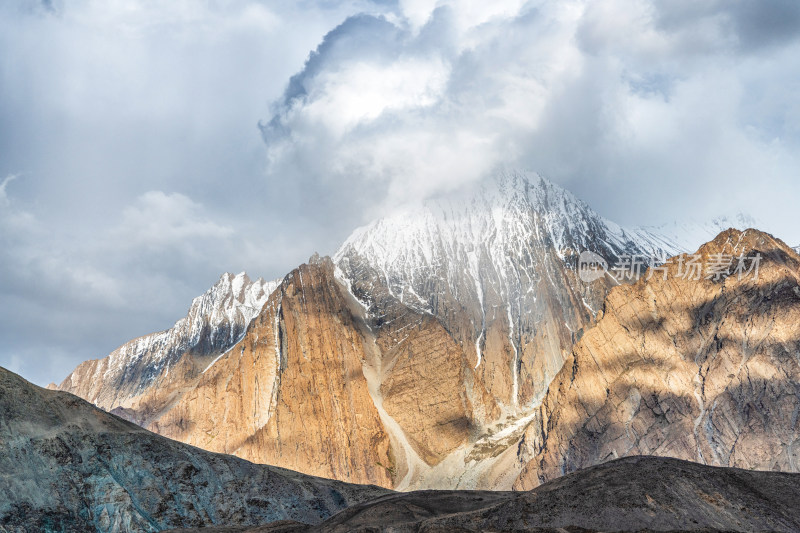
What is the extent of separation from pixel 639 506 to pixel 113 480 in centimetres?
6959

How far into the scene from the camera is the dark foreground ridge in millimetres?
77188

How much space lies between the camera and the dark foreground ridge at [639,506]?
3039 inches

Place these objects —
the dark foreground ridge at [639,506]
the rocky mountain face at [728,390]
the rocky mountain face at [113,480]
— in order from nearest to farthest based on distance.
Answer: the dark foreground ridge at [639,506], the rocky mountain face at [113,480], the rocky mountain face at [728,390]

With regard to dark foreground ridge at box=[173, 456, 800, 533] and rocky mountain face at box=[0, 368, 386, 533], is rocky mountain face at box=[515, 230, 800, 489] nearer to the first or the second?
rocky mountain face at box=[0, 368, 386, 533]

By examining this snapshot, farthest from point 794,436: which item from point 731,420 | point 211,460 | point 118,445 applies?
point 118,445

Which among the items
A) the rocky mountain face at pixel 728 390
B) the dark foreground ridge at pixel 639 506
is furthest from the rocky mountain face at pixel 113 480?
the rocky mountain face at pixel 728 390

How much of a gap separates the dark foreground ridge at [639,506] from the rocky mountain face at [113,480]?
2757 cm

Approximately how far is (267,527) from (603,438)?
11842 cm

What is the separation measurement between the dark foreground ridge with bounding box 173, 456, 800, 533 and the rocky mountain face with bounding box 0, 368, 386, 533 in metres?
27.6

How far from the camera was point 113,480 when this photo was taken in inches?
4323

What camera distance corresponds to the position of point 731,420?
573 ft

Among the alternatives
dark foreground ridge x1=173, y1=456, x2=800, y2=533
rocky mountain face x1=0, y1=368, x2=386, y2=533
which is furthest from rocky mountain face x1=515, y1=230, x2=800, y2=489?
dark foreground ridge x1=173, y1=456, x2=800, y2=533

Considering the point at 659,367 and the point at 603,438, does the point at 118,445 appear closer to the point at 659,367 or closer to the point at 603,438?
the point at 603,438

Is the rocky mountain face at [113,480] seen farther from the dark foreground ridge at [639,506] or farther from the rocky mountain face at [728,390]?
the rocky mountain face at [728,390]
